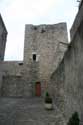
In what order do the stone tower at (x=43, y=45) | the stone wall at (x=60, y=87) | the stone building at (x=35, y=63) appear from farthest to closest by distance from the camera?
the stone tower at (x=43, y=45), the stone building at (x=35, y=63), the stone wall at (x=60, y=87)

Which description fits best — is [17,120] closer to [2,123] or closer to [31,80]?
[2,123]

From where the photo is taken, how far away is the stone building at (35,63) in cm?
1209

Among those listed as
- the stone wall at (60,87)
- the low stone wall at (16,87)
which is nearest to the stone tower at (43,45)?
the low stone wall at (16,87)

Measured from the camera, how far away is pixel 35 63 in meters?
13.1

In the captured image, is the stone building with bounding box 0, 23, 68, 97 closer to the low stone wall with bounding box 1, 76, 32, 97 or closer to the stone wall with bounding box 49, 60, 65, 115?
the low stone wall with bounding box 1, 76, 32, 97

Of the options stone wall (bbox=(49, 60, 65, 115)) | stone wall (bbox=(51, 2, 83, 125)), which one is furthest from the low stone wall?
stone wall (bbox=(51, 2, 83, 125))

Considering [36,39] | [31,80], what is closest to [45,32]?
[36,39]

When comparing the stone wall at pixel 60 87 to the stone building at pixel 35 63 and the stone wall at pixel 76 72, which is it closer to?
the stone wall at pixel 76 72

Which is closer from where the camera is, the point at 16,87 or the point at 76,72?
the point at 76,72

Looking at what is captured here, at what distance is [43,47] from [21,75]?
3.95 meters

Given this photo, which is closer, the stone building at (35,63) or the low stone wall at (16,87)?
the low stone wall at (16,87)

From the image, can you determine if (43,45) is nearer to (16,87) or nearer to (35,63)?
(35,63)

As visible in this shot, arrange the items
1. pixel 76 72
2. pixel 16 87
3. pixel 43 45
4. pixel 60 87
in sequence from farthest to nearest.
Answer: pixel 43 45, pixel 16 87, pixel 60 87, pixel 76 72

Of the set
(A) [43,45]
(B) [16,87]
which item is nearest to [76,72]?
(B) [16,87]
